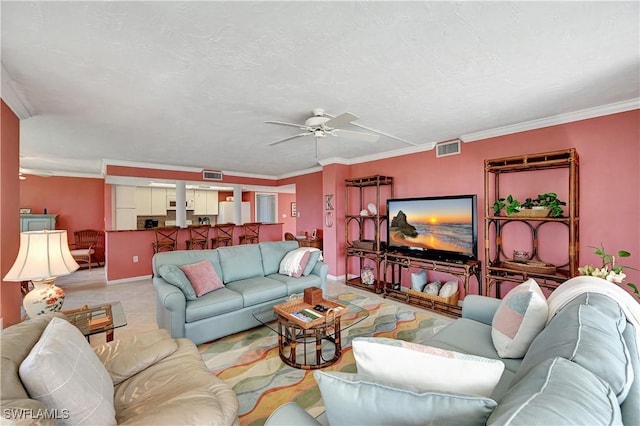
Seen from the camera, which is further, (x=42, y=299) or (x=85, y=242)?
(x=85, y=242)

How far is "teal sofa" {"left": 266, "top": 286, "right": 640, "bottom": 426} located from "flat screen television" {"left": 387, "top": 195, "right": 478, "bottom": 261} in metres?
2.46

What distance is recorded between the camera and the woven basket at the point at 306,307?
6.97 ft

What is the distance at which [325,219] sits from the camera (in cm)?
527

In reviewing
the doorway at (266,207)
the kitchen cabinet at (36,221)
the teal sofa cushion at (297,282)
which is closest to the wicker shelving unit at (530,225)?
the teal sofa cushion at (297,282)

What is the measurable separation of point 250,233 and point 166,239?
6.18ft

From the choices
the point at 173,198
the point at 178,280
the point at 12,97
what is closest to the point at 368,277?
the point at 178,280

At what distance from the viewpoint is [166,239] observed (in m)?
5.56

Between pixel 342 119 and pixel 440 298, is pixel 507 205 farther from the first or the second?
pixel 342 119

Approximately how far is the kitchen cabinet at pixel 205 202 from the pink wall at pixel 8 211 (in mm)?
6104

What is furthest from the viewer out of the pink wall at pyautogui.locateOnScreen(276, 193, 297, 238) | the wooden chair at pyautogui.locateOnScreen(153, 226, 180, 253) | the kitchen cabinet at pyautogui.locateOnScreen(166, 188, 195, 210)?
the pink wall at pyautogui.locateOnScreen(276, 193, 297, 238)

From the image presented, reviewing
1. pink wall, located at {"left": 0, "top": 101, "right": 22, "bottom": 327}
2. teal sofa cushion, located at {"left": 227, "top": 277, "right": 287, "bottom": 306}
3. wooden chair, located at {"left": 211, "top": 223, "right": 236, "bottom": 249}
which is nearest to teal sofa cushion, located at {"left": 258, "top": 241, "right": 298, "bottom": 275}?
teal sofa cushion, located at {"left": 227, "top": 277, "right": 287, "bottom": 306}

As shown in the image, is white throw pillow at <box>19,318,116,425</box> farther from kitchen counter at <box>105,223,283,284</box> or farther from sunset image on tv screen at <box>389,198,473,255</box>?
kitchen counter at <box>105,223,283,284</box>

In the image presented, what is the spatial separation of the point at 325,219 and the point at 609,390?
4623 mm

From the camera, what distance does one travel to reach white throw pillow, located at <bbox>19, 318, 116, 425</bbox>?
948 millimetres
